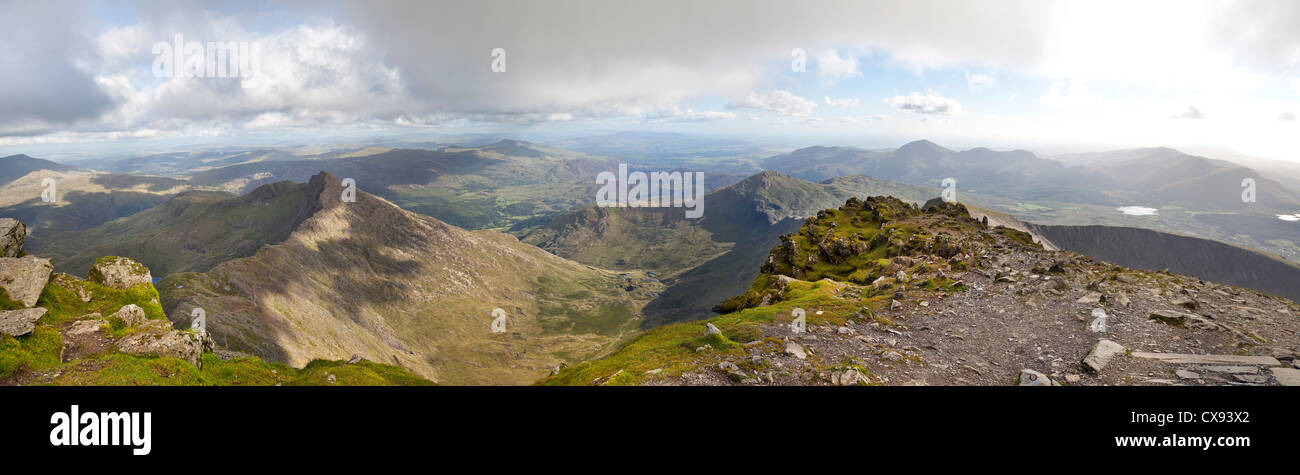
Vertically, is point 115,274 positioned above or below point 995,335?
above

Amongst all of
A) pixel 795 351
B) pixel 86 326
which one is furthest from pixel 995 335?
pixel 86 326

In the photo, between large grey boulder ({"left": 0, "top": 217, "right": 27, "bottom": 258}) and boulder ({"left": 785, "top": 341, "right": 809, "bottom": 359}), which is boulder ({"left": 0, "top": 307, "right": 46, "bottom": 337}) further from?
boulder ({"left": 785, "top": 341, "right": 809, "bottom": 359})

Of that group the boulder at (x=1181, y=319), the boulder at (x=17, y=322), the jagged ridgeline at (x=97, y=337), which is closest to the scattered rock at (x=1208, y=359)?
the boulder at (x=1181, y=319)

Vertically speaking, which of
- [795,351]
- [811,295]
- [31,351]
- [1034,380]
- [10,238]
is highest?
[10,238]

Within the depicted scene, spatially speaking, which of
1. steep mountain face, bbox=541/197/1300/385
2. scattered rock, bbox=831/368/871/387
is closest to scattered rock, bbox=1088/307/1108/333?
steep mountain face, bbox=541/197/1300/385

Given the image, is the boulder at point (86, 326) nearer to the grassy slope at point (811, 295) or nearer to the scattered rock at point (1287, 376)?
the grassy slope at point (811, 295)

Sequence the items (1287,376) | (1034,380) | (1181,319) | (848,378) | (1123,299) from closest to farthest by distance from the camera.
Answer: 1. (1287,376)
2. (1034,380)
3. (848,378)
4. (1181,319)
5. (1123,299)

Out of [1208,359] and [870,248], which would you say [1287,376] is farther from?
[870,248]
